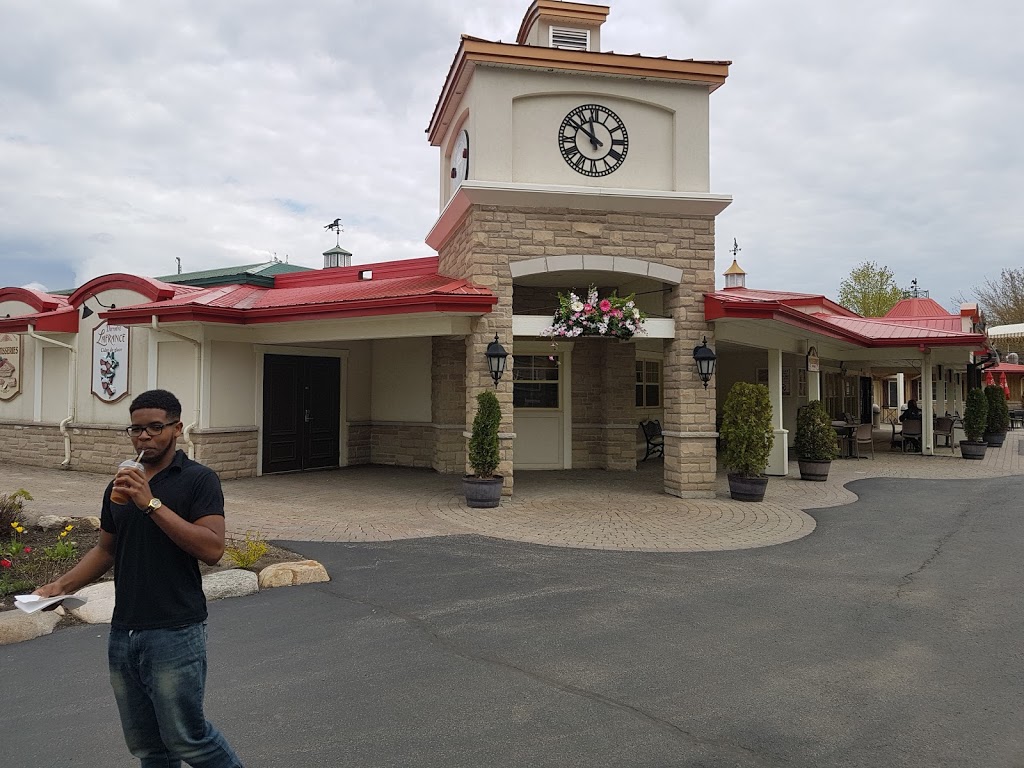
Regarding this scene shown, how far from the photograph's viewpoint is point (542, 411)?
14.0 metres

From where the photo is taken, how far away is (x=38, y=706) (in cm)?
375

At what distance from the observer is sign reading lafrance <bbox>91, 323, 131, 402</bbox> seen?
42.9ft

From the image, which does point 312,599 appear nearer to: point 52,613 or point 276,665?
point 276,665

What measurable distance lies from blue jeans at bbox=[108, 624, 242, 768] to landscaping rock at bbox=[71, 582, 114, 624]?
2.93 metres

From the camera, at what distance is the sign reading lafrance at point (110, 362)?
42.9 ft

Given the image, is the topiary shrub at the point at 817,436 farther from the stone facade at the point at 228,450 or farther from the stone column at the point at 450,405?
the stone facade at the point at 228,450

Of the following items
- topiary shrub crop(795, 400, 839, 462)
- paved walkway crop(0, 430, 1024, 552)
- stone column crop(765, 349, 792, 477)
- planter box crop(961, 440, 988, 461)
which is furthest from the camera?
planter box crop(961, 440, 988, 461)

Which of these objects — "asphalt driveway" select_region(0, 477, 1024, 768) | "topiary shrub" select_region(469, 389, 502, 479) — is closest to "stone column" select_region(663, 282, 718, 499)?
"topiary shrub" select_region(469, 389, 502, 479)

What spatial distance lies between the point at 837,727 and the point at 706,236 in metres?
8.42

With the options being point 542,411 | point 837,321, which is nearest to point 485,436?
point 542,411

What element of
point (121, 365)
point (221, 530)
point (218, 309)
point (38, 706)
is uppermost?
point (218, 309)

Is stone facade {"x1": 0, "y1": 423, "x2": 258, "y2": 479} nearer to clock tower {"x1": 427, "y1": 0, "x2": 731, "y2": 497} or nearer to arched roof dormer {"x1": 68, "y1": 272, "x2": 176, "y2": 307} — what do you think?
arched roof dormer {"x1": 68, "y1": 272, "x2": 176, "y2": 307}

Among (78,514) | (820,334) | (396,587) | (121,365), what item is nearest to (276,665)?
(396,587)

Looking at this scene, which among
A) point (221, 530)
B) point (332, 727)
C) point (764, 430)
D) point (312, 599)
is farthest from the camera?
point (764, 430)
